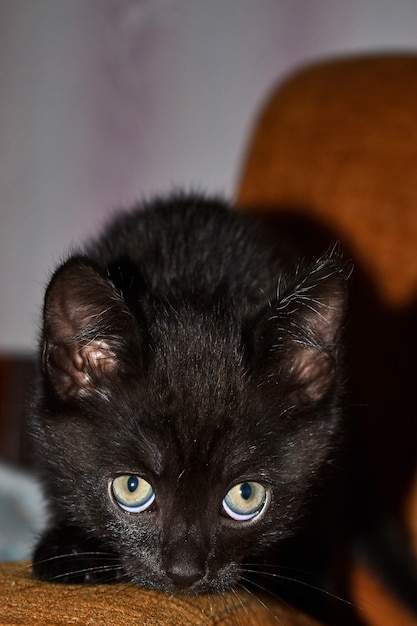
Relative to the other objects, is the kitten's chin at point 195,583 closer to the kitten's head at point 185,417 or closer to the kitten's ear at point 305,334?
the kitten's head at point 185,417

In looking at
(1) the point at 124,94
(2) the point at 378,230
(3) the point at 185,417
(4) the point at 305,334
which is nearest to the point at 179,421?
(3) the point at 185,417

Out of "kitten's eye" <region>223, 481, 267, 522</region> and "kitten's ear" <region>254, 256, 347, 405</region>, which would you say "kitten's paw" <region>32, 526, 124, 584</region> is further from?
"kitten's ear" <region>254, 256, 347, 405</region>

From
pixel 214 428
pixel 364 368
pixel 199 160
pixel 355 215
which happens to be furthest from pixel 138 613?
pixel 199 160

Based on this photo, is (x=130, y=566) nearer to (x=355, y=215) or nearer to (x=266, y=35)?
(x=355, y=215)

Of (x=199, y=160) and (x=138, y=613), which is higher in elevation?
(x=199, y=160)

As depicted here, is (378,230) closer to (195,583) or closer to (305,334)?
(305,334)

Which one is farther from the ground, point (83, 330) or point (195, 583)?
point (83, 330)
